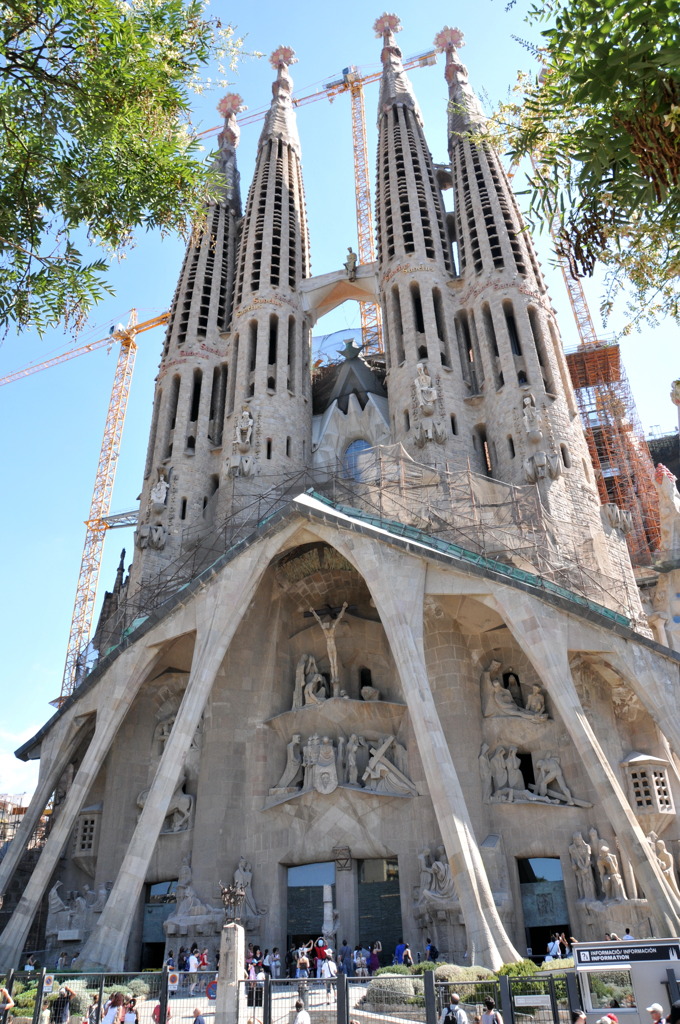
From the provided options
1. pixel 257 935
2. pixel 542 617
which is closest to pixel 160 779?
pixel 257 935

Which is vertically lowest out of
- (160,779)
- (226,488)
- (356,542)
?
(160,779)

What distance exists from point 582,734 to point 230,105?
3722 centimetres

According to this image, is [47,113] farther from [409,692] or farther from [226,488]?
[226,488]

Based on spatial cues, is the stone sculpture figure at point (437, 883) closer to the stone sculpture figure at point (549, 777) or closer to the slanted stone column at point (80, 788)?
the stone sculpture figure at point (549, 777)

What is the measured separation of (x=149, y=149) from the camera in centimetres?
700

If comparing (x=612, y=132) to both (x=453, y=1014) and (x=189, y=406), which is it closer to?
(x=453, y=1014)

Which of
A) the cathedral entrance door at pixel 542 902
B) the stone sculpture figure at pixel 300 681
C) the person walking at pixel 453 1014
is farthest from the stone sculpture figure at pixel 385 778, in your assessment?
the person walking at pixel 453 1014

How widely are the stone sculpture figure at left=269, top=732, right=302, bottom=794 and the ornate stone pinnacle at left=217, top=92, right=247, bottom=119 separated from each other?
3266 centimetres

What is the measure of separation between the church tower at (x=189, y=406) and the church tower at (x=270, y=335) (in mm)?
1102

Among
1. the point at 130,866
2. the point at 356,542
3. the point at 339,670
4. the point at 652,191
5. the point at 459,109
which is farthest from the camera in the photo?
the point at 339,670

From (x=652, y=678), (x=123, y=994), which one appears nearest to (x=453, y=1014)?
(x=123, y=994)

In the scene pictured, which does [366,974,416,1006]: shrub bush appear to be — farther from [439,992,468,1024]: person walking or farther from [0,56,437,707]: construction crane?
[0,56,437,707]: construction crane

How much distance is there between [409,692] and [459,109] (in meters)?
12.6

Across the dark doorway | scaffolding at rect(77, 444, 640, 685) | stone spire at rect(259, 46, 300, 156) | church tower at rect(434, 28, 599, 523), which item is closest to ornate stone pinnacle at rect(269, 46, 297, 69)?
stone spire at rect(259, 46, 300, 156)
